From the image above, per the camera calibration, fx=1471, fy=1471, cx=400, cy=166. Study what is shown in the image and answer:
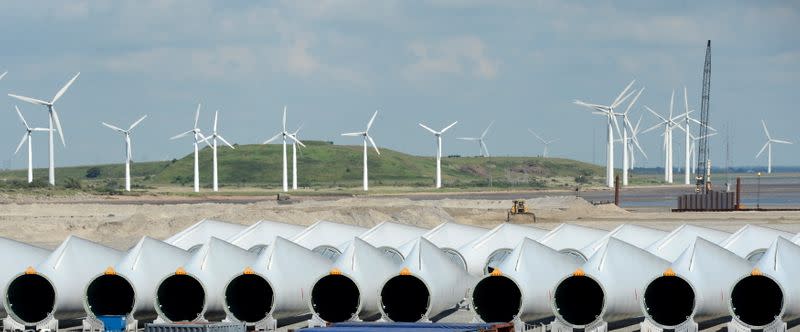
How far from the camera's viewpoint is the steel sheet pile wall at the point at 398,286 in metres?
52.9

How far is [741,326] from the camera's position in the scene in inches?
2003

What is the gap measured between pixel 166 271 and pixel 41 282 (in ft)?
17.9

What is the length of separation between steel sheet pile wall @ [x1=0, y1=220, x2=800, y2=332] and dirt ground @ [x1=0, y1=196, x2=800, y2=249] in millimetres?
42153

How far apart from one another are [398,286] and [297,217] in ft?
207

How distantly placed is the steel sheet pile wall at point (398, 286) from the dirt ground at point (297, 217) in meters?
42.2

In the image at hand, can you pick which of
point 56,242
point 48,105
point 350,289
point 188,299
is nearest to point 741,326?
point 350,289

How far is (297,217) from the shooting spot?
119 m

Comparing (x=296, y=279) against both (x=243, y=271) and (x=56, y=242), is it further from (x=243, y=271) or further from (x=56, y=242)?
(x=56, y=242)

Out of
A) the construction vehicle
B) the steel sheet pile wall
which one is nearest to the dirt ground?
the construction vehicle

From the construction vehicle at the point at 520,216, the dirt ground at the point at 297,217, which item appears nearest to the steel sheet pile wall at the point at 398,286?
the dirt ground at the point at 297,217

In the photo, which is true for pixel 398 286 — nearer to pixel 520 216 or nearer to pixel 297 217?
pixel 297 217

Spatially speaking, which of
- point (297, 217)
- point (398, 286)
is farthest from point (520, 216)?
point (398, 286)

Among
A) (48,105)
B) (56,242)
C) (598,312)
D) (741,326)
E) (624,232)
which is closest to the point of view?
(741,326)

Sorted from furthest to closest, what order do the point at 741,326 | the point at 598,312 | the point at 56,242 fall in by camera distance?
1. the point at 56,242
2. the point at 598,312
3. the point at 741,326
